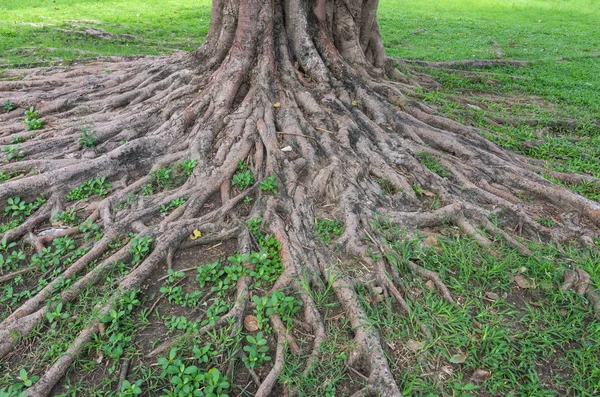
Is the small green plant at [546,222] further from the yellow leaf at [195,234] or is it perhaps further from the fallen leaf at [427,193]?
the yellow leaf at [195,234]

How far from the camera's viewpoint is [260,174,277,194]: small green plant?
395cm

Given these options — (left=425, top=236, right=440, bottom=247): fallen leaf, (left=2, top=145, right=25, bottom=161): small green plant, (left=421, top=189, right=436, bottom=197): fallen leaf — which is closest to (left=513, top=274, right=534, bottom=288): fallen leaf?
(left=425, top=236, right=440, bottom=247): fallen leaf

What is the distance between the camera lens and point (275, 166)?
13.7ft

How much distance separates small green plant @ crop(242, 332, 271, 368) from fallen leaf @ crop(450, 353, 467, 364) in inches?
49.6

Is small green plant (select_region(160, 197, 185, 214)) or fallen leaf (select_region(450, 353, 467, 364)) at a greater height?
small green plant (select_region(160, 197, 185, 214))

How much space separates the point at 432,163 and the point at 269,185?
1943 millimetres

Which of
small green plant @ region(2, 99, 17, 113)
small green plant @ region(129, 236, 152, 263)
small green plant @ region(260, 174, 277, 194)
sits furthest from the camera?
small green plant @ region(2, 99, 17, 113)

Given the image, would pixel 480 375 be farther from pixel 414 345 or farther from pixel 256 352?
pixel 256 352

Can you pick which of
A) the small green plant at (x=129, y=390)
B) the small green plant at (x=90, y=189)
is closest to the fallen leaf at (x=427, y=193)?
the small green plant at (x=129, y=390)

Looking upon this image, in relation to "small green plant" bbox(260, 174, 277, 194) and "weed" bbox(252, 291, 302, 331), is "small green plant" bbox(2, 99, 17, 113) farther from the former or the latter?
"weed" bbox(252, 291, 302, 331)

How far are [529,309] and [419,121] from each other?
2854mm

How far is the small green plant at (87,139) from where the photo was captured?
473 cm

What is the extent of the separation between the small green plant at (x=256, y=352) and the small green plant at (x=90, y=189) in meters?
2.37


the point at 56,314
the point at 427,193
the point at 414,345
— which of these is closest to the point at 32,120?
the point at 56,314
